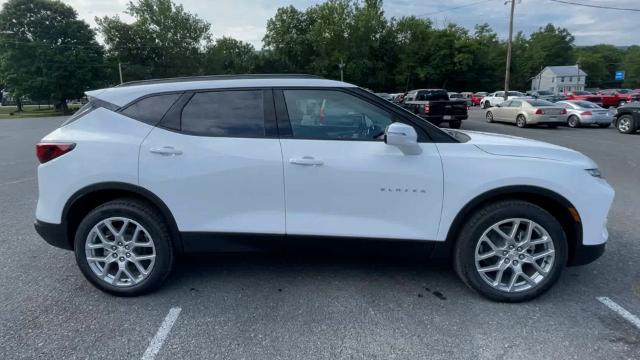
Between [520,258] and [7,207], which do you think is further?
[7,207]

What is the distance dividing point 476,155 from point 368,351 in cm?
164

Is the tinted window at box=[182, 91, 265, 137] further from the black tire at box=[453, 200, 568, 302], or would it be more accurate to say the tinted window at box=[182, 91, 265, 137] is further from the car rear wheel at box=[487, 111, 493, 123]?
the car rear wheel at box=[487, 111, 493, 123]

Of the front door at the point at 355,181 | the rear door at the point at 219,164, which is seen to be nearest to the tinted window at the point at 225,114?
the rear door at the point at 219,164

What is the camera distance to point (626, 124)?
16.3 m

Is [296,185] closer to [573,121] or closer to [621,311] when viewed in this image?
[621,311]

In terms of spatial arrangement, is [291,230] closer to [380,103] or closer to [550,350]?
[380,103]

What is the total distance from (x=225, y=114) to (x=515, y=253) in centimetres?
255

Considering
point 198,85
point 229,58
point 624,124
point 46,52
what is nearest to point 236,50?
point 229,58

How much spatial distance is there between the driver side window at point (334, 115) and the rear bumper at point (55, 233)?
210 cm

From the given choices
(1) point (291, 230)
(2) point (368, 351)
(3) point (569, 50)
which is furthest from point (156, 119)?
(3) point (569, 50)

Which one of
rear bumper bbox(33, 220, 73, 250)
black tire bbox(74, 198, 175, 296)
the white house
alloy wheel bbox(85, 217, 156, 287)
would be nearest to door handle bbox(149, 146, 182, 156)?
black tire bbox(74, 198, 175, 296)

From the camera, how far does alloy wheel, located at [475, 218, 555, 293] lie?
10.2ft

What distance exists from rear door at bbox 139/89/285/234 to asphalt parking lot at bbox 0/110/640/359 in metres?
0.61

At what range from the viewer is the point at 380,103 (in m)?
3.24
